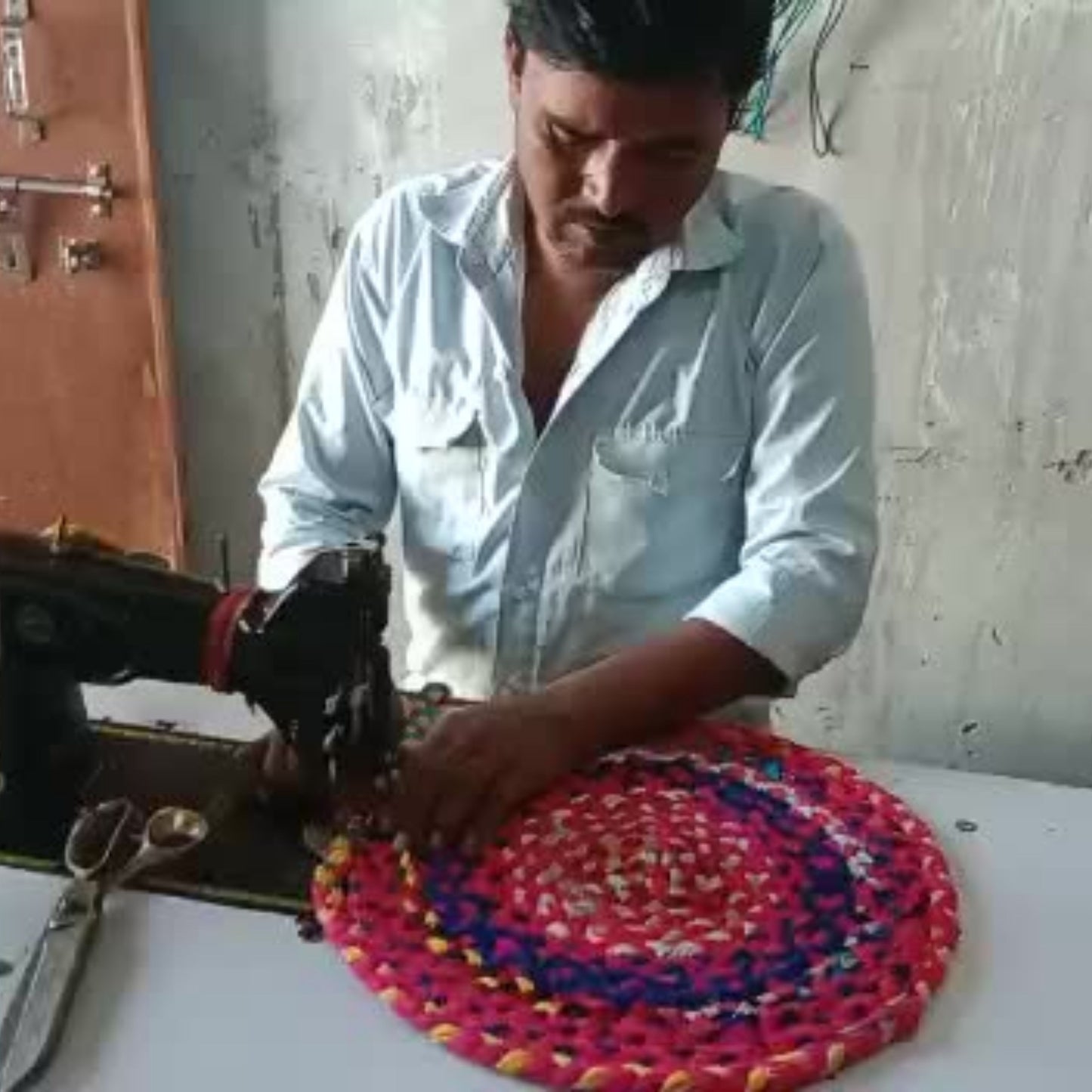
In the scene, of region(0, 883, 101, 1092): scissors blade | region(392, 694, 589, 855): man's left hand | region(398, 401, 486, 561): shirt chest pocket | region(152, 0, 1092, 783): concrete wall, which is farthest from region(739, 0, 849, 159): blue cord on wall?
region(0, 883, 101, 1092): scissors blade

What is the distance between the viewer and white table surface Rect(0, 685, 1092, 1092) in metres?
0.82

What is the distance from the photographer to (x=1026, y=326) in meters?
1.89

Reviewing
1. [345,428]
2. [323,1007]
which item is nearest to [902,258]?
[345,428]

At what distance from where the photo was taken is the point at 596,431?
1260 mm

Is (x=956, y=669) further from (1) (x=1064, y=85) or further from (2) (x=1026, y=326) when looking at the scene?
(1) (x=1064, y=85)

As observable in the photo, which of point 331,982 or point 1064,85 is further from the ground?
point 1064,85

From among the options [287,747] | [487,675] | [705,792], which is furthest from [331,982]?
[487,675]

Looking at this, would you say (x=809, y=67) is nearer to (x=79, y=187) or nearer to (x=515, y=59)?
(x=515, y=59)

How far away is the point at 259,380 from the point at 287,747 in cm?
124

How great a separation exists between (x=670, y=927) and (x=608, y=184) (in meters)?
0.50

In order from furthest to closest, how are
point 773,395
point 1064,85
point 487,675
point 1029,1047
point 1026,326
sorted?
point 1026,326
point 1064,85
point 487,675
point 773,395
point 1029,1047

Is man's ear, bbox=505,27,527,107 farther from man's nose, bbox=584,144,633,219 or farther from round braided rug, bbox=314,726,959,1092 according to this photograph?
round braided rug, bbox=314,726,959,1092

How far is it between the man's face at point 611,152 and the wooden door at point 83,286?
1013 mm

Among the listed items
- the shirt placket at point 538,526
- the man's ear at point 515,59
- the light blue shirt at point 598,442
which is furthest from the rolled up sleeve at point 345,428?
the man's ear at point 515,59
